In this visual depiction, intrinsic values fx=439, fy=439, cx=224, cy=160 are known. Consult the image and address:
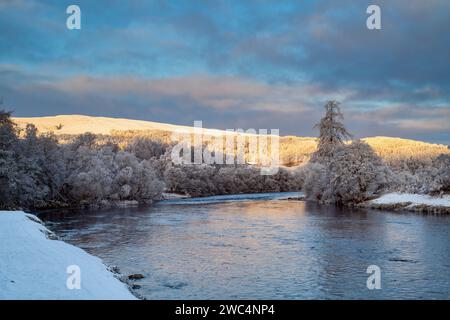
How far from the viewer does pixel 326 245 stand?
31188mm

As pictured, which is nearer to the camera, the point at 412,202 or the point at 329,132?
the point at 412,202

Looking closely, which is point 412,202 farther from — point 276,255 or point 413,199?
point 276,255

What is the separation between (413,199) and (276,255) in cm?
3770

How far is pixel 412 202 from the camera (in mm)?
57656

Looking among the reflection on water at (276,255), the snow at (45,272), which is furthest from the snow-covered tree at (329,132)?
the snow at (45,272)

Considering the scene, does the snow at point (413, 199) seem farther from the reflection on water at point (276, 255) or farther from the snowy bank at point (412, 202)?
the reflection on water at point (276, 255)

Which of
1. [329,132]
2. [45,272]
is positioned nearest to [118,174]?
[329,132]

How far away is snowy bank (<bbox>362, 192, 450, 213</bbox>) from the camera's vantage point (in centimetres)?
5308

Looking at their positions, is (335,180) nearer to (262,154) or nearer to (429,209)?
(429,209)

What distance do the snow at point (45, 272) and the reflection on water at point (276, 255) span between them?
2.46 m

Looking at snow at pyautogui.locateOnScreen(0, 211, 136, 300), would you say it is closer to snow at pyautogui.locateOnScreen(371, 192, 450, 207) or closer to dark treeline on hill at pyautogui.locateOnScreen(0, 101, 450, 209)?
dark treeline on hill at pyautogui.locateOnScreen(0, 101, 450, 209)

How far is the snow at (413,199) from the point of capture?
53.8 m
